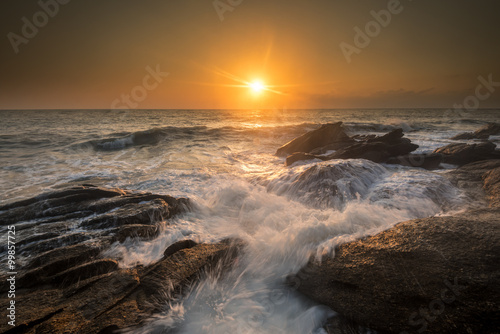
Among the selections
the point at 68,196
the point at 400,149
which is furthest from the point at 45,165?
Answer: the point at 400,149

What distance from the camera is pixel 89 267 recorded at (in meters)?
3.58

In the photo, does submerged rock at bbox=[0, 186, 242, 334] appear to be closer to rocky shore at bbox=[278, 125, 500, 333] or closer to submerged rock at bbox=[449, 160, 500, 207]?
rocky shore at bbox=[278, 125, 500, 333]

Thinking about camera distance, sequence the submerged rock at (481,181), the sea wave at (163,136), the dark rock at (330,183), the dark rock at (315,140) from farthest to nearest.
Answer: the sea wave at (163,136)
the dark rock at (315,140)
the dark rock at (330,183)
the submerged rock at (481,181)

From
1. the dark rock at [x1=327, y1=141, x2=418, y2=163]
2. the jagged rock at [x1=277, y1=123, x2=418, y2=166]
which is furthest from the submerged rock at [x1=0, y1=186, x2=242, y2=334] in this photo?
the dark rock at [x1=327, y1=141, x2=418, y2=163]

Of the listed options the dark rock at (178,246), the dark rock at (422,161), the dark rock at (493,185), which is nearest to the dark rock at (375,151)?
the dark rock at (422,161)

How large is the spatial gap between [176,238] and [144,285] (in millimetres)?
1603

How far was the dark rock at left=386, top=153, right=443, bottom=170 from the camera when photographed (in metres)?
9.79

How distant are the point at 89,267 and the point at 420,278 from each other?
457 centimetres

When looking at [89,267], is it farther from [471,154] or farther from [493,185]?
[471,154]

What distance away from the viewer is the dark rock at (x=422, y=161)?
979 centimetres

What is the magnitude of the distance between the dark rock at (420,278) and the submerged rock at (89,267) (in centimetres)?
181

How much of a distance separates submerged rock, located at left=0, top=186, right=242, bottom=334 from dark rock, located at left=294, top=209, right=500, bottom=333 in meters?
1.81

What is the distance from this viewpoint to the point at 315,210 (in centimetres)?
600

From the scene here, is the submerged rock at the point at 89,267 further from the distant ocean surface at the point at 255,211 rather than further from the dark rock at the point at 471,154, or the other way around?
the dark rock at the point at 471,154
